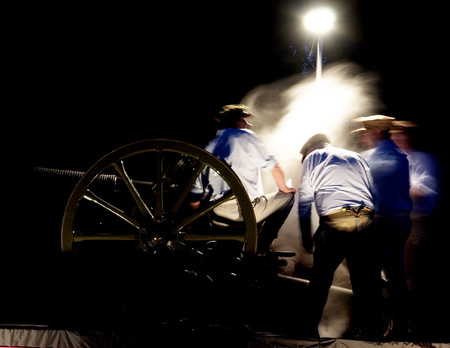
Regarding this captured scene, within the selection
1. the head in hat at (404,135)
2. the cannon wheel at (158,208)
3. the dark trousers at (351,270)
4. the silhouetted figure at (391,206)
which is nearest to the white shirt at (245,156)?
the cannon wheel at (158,208)

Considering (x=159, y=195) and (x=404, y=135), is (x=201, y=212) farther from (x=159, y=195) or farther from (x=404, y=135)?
(x=404, y=135)

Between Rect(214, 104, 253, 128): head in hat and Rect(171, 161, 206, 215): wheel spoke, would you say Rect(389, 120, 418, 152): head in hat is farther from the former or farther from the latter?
Rect(171, 161, 206, 215): wheel spoke

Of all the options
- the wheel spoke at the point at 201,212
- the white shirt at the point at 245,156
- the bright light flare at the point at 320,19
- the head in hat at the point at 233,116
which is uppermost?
the bright light flare at the point at 320,19

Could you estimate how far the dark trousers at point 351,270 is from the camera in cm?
253

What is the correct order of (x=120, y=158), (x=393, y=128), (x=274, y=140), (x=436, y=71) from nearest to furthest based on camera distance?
(x=120, y=158) < (x=393, y=128) < (x=274, y=140) < (x=436, y=71)

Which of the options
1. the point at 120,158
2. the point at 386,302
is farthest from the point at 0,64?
the point at 386,302

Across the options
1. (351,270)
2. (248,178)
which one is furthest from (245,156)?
(351,270)

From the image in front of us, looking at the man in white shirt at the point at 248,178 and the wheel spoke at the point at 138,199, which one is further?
the man in white shirt at the point at 248,178

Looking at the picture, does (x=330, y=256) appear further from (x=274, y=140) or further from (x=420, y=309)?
(x=274, y=140)

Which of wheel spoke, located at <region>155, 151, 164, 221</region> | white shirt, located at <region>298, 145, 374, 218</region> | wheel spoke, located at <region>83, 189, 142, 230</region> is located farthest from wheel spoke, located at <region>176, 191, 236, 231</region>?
white shirt, located at <region>298, 145, 374, 218</region>

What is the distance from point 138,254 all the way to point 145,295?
429 millimetres

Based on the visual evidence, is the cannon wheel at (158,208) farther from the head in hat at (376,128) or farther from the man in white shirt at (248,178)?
the head in hat at (376,128)

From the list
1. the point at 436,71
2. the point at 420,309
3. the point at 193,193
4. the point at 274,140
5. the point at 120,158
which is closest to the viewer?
the point at 120,158

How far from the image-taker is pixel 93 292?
2480 millimetres
